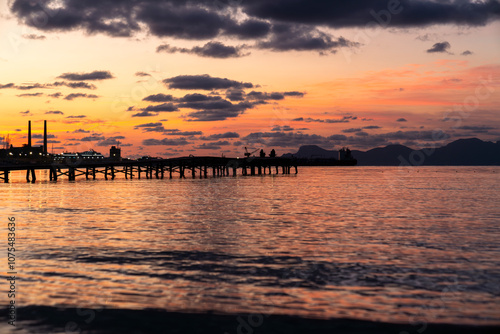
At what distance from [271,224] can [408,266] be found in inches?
630

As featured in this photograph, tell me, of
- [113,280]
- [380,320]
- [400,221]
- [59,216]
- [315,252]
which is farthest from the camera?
[59,216]

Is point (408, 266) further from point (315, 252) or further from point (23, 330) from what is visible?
point (23, 330)

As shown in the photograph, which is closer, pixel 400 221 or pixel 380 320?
pixel 380 320

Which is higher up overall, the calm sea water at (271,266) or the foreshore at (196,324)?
the foreshore at (196,324)

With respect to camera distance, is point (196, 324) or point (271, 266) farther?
point (271, 266)

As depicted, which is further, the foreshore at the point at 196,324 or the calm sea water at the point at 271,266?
the calm sea water at the point at 271,266

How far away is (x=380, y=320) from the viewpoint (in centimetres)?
1221

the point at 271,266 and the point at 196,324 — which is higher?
the point at 196,324

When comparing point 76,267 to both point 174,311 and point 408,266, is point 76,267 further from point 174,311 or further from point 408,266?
point 408,266

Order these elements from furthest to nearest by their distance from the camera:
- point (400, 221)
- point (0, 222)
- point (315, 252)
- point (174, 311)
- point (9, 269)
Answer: point (400, 221) → point (0, 222) → point (315, 252) → point (9, 269) → point (174, 311)

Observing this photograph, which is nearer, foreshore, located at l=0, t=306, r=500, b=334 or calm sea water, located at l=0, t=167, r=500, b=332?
foreshore, located at l=0, t=306, r=500, b=334

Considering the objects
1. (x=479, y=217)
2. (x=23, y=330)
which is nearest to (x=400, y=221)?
(x=479, y=217)

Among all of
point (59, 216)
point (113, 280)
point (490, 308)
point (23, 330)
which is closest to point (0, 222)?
point (59, 216)

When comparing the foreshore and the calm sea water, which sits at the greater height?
the foreshore
